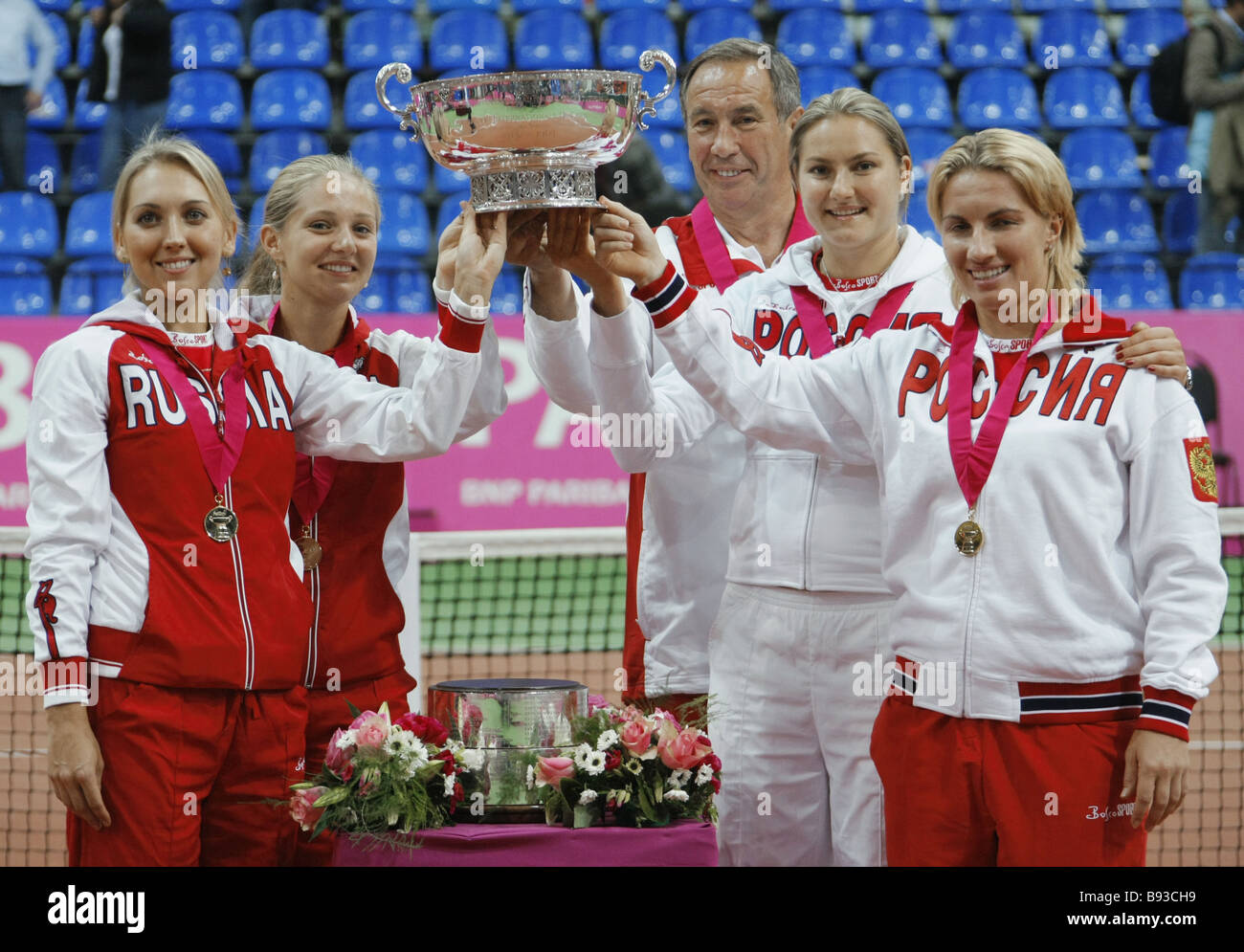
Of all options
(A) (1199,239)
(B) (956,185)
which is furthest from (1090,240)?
(B) (956,185)

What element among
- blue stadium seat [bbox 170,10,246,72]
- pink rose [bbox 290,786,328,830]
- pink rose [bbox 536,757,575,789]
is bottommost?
pink rose [bbox 290,786,328,830]

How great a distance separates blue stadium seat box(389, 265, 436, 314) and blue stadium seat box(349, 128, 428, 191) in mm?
1026

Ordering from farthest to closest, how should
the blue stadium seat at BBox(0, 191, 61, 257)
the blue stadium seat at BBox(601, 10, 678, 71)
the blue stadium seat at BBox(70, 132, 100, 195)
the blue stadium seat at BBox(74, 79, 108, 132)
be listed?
the blue stadium seat at BBox(601, 10, 678, 71) < the blue stadium seat at BBox(74, 79, 108, 132) < the blue stadium seat at BBox(70, 132, 100, 195) < the blue stadium seat at BBox(0, 191, 61, 257)

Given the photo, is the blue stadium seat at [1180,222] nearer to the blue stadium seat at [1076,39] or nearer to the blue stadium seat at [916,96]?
the blue stadium seat at [1076,39]

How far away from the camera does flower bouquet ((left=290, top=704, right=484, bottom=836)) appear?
274 centimetres

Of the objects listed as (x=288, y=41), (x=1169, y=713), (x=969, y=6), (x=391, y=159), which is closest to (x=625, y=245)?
(x=1169, y=713)

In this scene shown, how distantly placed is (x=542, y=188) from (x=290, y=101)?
7.42m

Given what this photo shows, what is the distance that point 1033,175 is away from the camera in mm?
2961

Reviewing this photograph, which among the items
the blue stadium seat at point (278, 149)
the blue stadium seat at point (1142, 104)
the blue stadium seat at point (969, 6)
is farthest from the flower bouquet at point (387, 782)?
the blue stadium seat at point (969, 6)

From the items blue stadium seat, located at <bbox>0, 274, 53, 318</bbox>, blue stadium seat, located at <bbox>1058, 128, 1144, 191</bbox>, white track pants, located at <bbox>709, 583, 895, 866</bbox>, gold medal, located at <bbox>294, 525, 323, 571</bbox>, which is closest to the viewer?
white track pants, located at <bbox>709, 583, 895, 866</bbox>

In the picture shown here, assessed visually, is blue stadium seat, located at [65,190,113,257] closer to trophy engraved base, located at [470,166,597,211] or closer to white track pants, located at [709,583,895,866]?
trophy engraved base, located at [470,166,597,211]

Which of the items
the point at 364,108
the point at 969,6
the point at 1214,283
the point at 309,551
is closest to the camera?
the point at 309,551

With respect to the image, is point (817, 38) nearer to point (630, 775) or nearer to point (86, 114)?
point (86, 114)

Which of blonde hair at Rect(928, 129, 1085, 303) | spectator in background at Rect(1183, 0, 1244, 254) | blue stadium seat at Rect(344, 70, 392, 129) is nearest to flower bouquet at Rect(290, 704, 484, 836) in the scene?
blonde hair at Rect(928, 129, 1085, 303)
